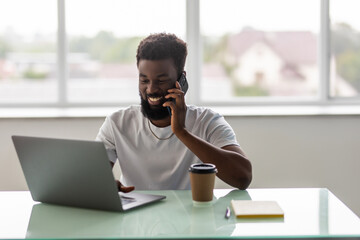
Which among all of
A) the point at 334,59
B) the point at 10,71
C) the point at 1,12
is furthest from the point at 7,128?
the point at 334,59

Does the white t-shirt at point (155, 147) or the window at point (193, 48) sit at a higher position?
the window at point (193, 48)

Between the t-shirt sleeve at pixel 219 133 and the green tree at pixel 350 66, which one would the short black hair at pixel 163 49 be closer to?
the t-shirt sleeve at pixel 219 133

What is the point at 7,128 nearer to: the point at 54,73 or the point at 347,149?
the point at 54,73

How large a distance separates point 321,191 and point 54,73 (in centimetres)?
243

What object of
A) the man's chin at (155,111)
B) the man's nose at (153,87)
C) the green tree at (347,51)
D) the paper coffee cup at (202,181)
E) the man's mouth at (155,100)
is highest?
the green tree at (347,51)

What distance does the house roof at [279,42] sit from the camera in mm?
3969

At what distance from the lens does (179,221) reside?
5.31ft

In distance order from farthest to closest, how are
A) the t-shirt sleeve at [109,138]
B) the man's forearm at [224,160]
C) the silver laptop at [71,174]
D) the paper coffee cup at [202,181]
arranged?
the t-shirt sleeve at [109,138]
the man's forearm at [224,160]
the paper coffee cup at [202,181]
the silver laptop at [71,174]

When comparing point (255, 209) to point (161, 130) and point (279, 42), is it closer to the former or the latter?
point (161, 130)

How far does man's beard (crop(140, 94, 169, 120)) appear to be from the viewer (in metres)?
2.22

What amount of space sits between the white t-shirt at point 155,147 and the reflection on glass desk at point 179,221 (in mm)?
336

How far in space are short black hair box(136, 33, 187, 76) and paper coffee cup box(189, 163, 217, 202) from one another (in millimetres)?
574

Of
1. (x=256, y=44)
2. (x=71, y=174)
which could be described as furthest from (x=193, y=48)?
(x=71, y=174)

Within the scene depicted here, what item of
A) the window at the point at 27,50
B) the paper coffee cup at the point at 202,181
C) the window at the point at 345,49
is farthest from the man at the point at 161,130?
the window at the point at 345,49
